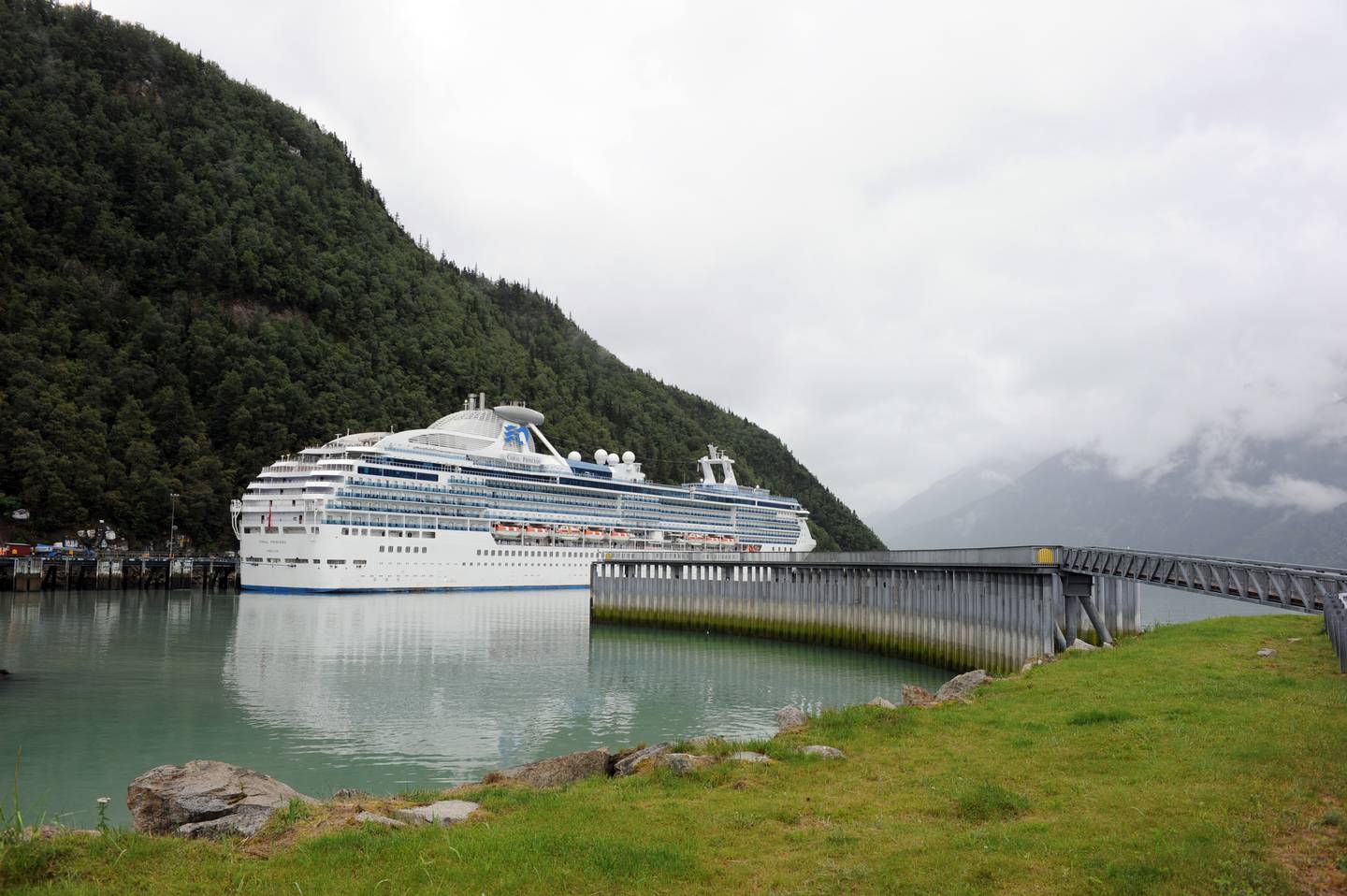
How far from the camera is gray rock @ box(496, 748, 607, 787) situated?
446 inches

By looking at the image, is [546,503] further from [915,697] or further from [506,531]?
[915,697]

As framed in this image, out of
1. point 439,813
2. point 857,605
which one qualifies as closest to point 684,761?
point 439,813

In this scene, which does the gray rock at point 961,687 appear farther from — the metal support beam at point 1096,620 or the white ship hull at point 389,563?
the white ship hull at point 389,563

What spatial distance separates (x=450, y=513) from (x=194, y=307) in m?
53.4

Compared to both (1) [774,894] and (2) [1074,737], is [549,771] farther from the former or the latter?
(2) [1074,737]

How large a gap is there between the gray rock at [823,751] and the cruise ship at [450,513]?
170ft

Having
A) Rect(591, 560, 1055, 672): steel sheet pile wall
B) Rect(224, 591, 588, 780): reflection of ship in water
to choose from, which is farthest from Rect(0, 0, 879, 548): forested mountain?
Rect(591, 560, 1055, 672): steel sheet pile wall

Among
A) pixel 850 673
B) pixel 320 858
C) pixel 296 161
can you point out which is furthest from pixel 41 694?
pixel 296 161

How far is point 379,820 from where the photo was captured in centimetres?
825

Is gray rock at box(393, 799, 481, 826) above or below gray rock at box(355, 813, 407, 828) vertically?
below

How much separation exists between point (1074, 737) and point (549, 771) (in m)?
6.99

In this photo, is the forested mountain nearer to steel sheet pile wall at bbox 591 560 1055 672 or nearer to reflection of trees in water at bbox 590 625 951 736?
steel sheet pile wall at bbox 591 560 1055 672

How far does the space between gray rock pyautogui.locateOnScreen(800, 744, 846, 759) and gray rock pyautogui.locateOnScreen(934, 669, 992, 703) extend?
5096 millimetres

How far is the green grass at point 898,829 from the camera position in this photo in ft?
22.0
